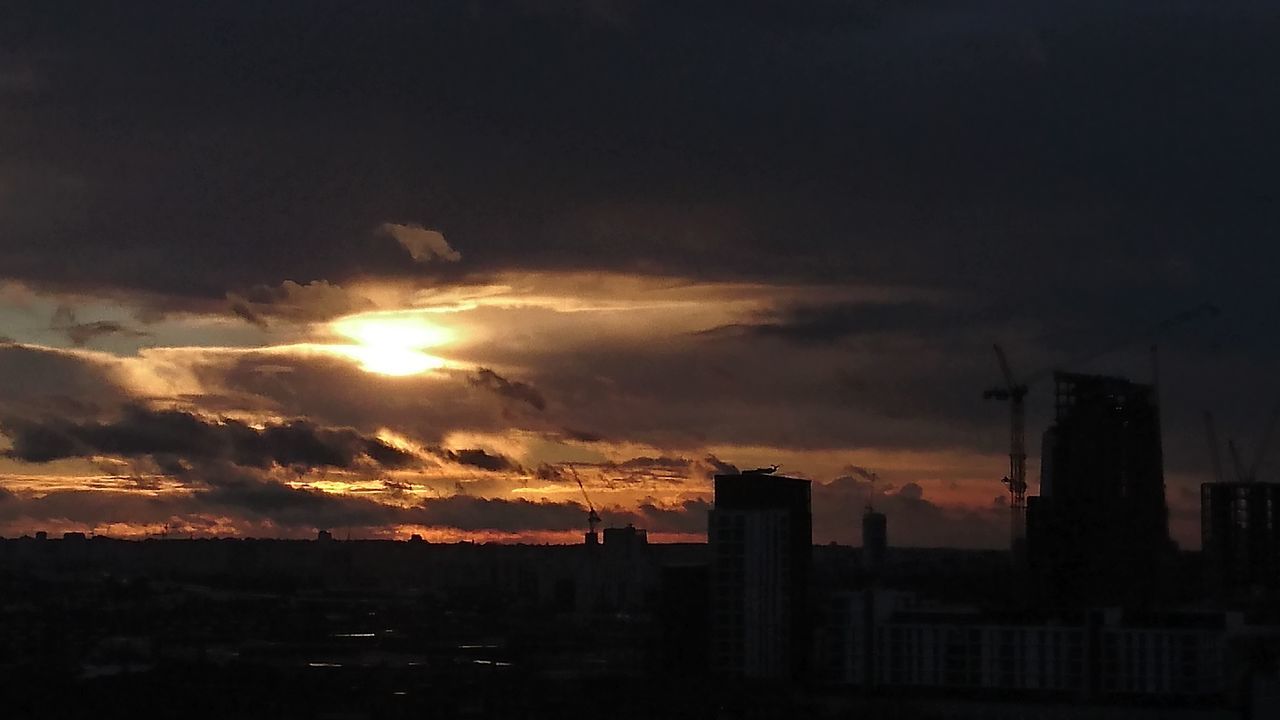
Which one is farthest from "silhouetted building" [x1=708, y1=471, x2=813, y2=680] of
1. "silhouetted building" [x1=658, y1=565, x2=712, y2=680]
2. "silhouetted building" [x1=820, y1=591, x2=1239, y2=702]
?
"silhouetted building" [x1=820, y1=591, x2=1239, y2=702]

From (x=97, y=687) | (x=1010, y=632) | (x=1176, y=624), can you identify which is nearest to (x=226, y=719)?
(x=97, y=687)

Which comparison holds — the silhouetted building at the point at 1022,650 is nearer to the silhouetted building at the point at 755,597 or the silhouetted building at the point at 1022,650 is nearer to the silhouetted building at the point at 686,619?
the silhouetted building at the point at 755,597

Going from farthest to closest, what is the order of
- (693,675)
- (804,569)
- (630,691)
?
(804,569)
(693,675)
(630,691)

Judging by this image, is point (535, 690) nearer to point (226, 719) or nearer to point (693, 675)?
point (693, 675)

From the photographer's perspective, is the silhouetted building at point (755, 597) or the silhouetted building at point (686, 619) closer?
the silhouetted building at point (755, 597)

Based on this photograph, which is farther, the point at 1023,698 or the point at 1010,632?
the point at 1010,632

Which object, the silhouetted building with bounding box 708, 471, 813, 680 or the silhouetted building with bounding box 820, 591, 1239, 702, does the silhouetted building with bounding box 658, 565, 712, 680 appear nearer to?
the silhouetted building with bounding box 708, 471, 813, 680

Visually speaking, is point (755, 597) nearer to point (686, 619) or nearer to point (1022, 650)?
point (686, 619)

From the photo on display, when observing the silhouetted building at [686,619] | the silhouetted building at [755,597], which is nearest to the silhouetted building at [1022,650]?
the silhouetted building at [755,597]
